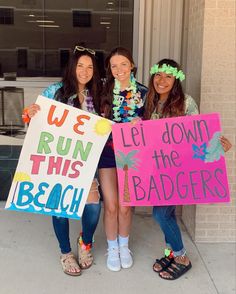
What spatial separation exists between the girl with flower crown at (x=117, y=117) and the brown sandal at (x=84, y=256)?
141 mm

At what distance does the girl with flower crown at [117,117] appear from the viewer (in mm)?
2975

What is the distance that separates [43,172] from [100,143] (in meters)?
0.42

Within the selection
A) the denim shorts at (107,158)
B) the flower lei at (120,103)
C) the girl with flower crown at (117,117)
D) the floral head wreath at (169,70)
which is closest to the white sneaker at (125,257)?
the girl with flower crown at (117,117)

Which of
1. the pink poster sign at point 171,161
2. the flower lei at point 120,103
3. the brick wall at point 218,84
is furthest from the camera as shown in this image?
the brick wall at point 218,84

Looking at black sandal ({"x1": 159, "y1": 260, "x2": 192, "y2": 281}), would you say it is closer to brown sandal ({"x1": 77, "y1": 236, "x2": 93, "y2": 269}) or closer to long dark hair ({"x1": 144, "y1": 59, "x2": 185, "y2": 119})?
brown sandal ({"x1": 77, "y1": 236, "x2": 93, "y2": 269})

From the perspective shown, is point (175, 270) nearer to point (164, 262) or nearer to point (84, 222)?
point (164, 262)

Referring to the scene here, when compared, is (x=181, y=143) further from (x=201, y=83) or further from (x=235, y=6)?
(x=235, y=6)

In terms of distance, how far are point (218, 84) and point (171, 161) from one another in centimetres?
84

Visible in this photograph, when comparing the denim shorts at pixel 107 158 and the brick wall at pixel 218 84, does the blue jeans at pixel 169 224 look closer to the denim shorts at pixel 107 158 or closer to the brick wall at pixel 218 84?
the denim shorts at pixel 107 158

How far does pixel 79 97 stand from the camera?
10.0 ft

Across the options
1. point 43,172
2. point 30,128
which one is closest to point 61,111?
point 30,128

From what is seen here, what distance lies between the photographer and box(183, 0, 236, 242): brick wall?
11.0ft

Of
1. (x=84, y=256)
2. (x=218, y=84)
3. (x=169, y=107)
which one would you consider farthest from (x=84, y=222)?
(x=218, y=84)

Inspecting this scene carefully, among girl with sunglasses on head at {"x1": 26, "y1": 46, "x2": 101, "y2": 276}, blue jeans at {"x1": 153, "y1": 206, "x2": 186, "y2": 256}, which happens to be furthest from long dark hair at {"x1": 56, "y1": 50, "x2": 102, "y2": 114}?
blue jeans at {"x1": 153, "y1": 206, "x2": 186, "y2": 256}
